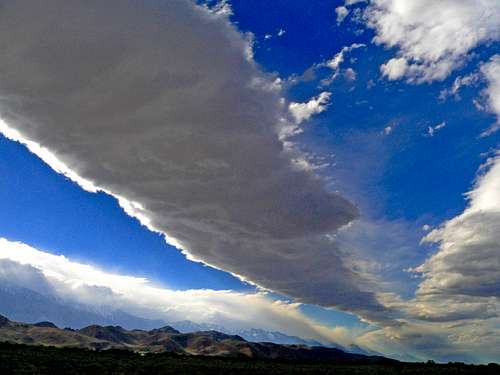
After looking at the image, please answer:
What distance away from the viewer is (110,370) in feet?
237

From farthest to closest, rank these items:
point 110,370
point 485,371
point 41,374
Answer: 1. point 485,371
2. point 110,370
3. point 41,374

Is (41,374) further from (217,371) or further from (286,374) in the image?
(286,374)

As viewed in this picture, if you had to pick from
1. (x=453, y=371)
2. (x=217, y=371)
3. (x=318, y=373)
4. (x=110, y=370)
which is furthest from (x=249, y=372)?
(x=453, y=371)

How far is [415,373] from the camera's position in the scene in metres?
82.1

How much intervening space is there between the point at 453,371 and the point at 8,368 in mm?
73325

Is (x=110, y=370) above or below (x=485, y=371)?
below

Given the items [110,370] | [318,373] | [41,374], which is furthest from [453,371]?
[41,374]

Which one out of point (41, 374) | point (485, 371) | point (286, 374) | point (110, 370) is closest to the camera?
point (41, 374)

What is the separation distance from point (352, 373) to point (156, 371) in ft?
115

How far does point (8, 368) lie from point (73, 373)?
28.6 ft

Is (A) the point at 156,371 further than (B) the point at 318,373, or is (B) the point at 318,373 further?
(B) the point at 318,373

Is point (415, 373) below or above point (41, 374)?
above

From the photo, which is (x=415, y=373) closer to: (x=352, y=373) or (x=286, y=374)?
(x=352, y=373)

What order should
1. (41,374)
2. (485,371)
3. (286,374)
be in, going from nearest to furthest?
1. (41,374)
2. (286,374)
3. (485,371)
